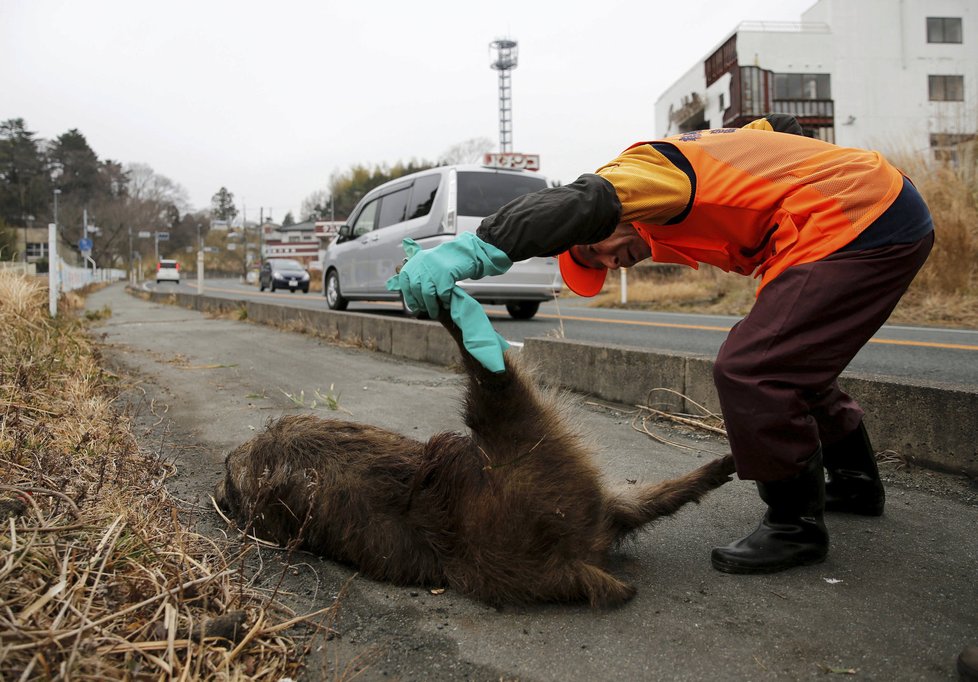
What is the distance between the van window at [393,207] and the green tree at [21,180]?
7552 cm

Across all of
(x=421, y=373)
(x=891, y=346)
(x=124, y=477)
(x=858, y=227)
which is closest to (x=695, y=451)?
(x=858, y=227)

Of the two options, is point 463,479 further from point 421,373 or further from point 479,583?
point 421,373

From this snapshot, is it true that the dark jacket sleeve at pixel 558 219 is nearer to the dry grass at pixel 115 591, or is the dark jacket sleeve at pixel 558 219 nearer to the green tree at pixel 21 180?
the dry grass at pixel 115 591

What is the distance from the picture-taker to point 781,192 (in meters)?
1.90

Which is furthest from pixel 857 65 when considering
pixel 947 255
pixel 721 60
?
pixel 947 255

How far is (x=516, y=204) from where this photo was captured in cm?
180

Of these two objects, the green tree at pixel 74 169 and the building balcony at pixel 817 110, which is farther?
the green tree at pixel 74 169

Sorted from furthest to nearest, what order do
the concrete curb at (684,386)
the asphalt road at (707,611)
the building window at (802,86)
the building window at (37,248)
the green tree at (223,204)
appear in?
1. the green tree at (223,204)
2. the building window at (37,248)
3. the building window at (802,86)
4. the concrete curb at (684,386)
5. the asphalt road at (707,611)

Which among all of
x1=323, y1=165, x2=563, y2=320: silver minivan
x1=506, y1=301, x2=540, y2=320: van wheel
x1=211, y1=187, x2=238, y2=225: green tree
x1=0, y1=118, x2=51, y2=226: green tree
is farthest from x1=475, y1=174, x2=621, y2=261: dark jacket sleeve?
x1=211, y1=187, x2=238, y2=225: green tree

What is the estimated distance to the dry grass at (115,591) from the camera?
4.18 ft

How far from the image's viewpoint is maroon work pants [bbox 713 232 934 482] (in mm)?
1821

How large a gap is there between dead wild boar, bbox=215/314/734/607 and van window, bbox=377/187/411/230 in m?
8.53

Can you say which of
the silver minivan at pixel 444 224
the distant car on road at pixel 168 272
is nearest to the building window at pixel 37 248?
the distant car on road at pixel 168 272

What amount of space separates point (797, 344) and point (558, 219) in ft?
2.36
